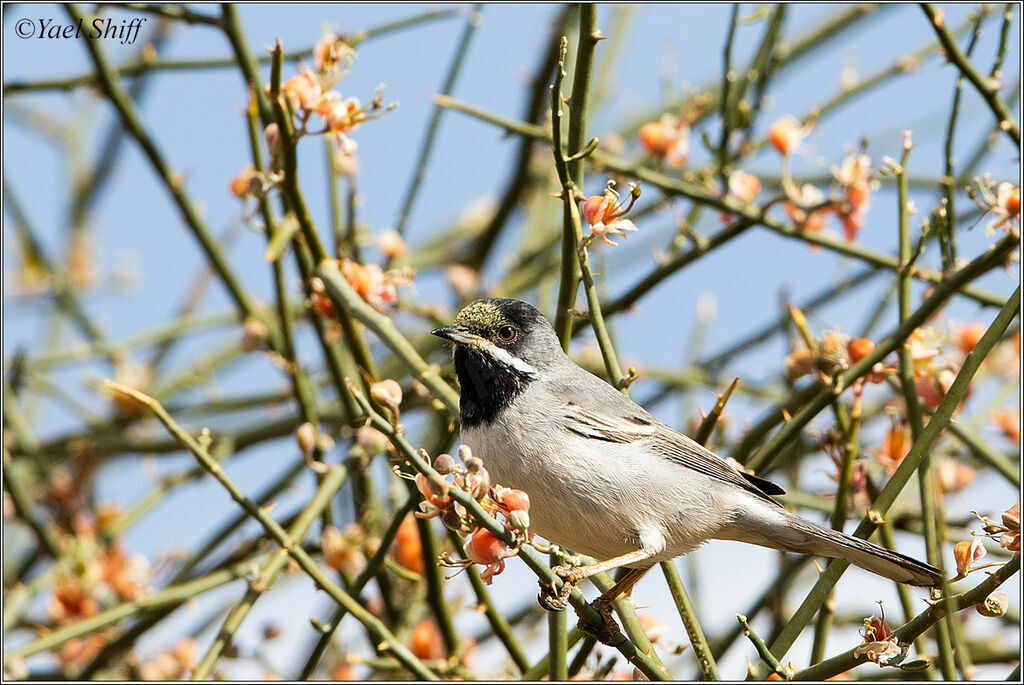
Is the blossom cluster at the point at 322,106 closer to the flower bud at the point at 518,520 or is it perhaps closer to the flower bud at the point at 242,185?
the flower bud at the point at 242,185

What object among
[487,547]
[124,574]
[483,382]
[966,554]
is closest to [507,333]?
[483,382]

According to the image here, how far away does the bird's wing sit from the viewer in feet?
11.6

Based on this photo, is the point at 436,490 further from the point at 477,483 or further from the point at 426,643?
the point at 426,643

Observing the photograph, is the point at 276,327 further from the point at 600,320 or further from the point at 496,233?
the point at 600,320

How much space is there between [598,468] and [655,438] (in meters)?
0.37

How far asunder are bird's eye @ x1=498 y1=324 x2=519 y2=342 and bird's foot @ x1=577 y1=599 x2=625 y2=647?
1.03 m

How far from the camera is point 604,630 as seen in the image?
289 centimetres

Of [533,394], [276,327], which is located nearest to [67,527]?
[276,327]

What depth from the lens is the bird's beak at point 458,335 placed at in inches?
136

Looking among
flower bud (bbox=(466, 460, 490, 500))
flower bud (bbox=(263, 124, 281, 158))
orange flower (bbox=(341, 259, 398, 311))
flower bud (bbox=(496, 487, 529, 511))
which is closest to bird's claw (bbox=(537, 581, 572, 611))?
flower bud (bbox=(496, 487, 529, 511))

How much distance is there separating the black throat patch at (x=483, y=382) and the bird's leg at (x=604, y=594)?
632 mm

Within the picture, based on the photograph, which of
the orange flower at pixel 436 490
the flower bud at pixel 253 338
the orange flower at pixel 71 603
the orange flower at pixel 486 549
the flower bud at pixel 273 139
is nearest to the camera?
the orange flower at pixel 436 490

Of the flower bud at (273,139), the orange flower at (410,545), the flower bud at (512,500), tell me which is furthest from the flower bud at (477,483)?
the orange flower at (410,545)

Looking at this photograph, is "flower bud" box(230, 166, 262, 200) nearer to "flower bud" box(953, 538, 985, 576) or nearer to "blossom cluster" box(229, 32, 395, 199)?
"blossom cluster" box(229, 32, 395, 199)
